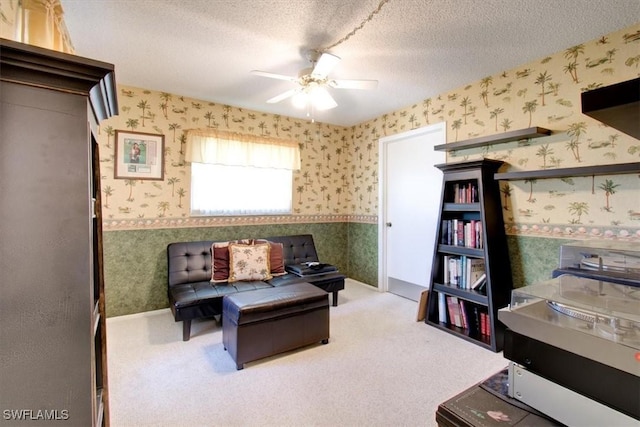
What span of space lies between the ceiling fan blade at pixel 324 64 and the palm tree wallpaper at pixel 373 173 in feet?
5.68

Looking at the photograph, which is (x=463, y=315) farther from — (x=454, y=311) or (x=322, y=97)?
(x=322, y=97)

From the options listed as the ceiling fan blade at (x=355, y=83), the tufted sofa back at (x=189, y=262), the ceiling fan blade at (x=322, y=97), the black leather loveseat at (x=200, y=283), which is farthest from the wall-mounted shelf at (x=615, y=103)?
the tufted sofa back at (x=189, y=262)

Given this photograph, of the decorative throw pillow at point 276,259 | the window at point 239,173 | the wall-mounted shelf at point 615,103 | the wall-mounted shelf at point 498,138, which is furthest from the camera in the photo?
the window at point 239,173

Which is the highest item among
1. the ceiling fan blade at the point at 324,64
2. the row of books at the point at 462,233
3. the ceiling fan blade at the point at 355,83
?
the ceiling fan blade at the point at 324,64

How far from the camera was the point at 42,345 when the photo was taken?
752 millimetres

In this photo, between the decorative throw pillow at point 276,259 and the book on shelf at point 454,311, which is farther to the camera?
the decorative throw pillow at point 276,259

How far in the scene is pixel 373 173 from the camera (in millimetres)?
4359

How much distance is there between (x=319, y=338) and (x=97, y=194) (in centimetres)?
201

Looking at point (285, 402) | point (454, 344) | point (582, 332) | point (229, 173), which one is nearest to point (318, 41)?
point (229, 173)

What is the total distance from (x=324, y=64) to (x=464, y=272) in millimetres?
2251

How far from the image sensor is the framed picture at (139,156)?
3195 mm

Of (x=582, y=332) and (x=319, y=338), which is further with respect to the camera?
(x=319, y=338)

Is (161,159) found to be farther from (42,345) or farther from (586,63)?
(586,63)

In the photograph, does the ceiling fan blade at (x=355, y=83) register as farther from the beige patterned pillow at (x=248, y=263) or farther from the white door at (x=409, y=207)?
the beige patterned pillow at (x=248, y=263)
